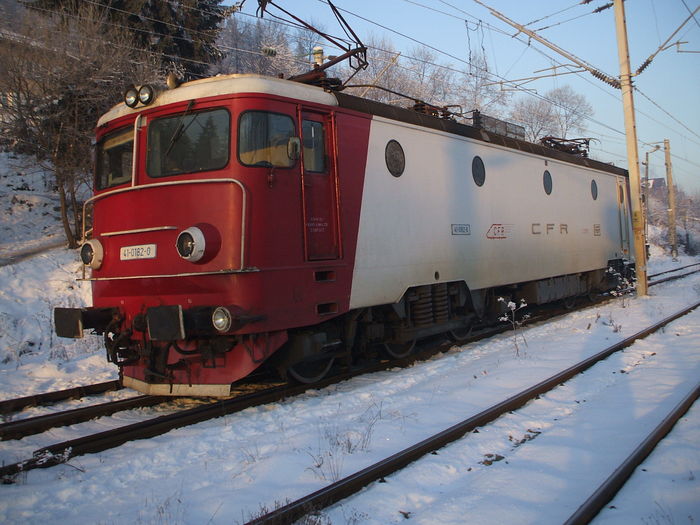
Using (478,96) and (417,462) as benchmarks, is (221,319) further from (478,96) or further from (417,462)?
(478,96)

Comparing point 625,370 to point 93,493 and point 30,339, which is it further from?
point 30,339

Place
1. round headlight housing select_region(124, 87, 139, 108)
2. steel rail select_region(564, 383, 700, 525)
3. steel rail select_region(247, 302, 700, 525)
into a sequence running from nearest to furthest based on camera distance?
1. steel rail select_region(564, 383, 700, 525)
2. steel rail select_region(247, 302, 700, 525)
3. round headlight housing select_region(124, 87, 139, 108)

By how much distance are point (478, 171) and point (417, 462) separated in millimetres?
6178

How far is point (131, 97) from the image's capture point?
20.7 ft

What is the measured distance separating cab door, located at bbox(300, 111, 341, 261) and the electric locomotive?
18mm

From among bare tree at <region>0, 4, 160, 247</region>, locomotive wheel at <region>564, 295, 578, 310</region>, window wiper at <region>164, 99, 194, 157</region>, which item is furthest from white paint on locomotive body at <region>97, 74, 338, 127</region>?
bare tree at <region>0, 4, 160, 247</region>

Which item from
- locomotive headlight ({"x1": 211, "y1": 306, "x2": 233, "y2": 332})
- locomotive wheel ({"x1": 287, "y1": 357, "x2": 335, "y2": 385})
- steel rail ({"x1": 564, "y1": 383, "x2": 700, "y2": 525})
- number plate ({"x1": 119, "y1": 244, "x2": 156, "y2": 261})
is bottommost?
steel rail ({"x1": 564, "y1": 383, "x2": 700, "y2": 525})

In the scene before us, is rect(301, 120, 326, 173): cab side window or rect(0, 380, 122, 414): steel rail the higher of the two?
rect(301, 120, 326, 173): cab side window

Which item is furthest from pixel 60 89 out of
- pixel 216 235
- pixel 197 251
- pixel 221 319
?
pixel 221 319

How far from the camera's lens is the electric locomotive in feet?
18.3

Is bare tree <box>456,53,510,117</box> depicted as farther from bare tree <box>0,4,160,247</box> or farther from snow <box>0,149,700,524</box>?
snow <box>0,149,700,524</box>

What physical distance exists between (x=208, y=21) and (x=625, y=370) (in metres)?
21.0

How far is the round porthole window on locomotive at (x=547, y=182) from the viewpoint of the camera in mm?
11467

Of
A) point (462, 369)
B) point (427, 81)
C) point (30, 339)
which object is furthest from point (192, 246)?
point (427, 81)
